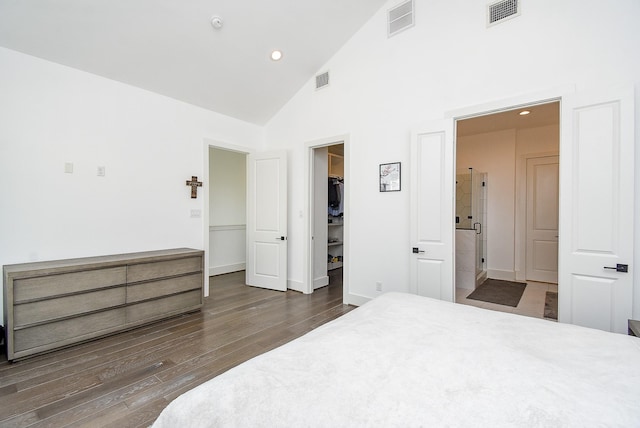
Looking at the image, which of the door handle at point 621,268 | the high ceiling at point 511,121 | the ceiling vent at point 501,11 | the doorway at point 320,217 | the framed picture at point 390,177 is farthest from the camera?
the high ceiling at point 511,121

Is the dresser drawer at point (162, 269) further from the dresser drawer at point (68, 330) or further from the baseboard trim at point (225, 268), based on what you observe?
the baseboard trim at point (225, 268)

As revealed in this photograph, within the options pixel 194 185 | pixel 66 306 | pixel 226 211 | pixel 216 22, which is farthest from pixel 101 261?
pixel 226 211

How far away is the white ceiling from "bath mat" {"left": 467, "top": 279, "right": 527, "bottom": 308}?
13.9 feet

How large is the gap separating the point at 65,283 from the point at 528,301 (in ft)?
18.4

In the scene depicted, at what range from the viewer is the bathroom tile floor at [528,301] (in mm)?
A: 3701

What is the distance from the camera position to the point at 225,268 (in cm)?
582

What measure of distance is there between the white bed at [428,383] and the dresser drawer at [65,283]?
239 cm

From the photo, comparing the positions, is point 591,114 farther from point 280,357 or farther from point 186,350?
point 186,350

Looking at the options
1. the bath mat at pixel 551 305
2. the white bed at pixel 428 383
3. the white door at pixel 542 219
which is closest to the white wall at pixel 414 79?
the bath mat at pixel 551 305

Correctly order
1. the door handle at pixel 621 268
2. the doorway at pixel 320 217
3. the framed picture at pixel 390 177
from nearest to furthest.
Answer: the door handle at pixel 621 268 → the framed picture at pixel 390 177 → the doorway at pixel 320 217

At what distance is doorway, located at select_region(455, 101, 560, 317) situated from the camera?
5.15m

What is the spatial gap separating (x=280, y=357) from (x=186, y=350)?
184 cm

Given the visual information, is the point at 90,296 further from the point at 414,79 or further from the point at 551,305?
the point at 551,305

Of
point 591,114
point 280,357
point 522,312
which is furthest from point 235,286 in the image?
point 591,114
